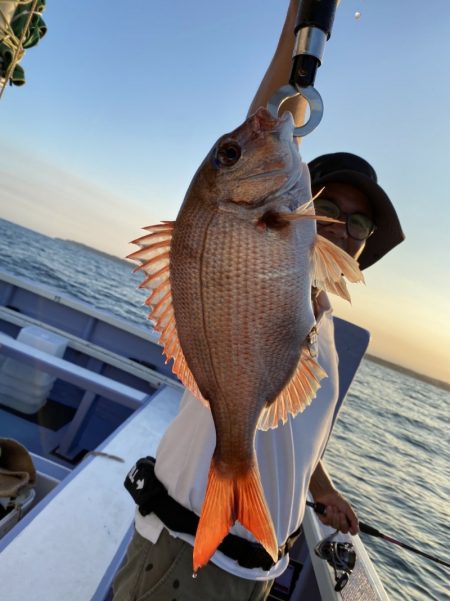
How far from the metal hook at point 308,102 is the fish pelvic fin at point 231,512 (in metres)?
1.15

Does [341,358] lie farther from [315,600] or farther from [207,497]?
[207,497]

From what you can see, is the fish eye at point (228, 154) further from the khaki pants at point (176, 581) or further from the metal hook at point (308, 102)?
the khaki pants at point (176, 581)

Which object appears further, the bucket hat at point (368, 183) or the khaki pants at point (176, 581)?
the bucket hat at point (368, 183)

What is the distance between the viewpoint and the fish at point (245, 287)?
1241 millimetres

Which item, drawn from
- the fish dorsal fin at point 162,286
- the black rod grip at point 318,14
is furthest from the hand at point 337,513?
the black rod grip at point 318,14

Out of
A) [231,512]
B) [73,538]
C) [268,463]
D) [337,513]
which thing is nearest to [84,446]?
[73,538]

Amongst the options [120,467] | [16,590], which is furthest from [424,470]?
[16,590]

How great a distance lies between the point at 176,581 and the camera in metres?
1.55

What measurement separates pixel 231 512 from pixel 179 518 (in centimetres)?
41

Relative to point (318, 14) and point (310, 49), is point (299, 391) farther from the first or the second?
point (318, 14)

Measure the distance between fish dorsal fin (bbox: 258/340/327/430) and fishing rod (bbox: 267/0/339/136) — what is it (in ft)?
2.60

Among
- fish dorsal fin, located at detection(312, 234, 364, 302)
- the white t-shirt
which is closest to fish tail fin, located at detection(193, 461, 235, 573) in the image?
the white t-shirt

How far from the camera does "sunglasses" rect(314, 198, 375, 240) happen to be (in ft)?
6.70

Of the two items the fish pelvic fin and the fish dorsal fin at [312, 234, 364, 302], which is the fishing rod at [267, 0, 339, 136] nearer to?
the fish dorsal fin at [312, 234, 364, 302]
